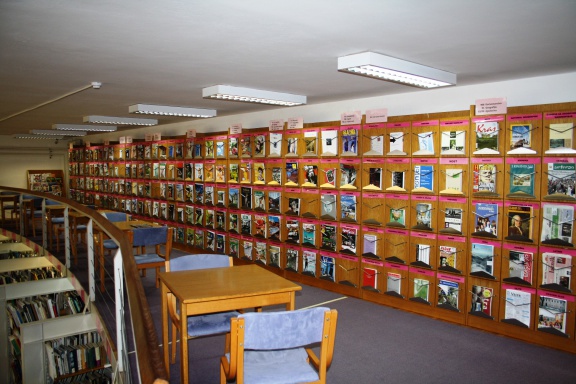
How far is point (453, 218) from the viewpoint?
4.82 m

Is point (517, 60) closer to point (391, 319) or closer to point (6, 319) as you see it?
point (391, 319)

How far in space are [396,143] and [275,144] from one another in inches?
82.8

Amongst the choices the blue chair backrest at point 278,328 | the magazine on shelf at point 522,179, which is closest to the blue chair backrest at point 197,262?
the blue chair backrest at point 278,328

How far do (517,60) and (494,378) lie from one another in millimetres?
2719

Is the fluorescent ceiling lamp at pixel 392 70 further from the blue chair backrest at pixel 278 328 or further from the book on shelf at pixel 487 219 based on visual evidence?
the blue chair backrest at pixel 278 328

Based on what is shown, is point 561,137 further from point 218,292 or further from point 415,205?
point 218,292

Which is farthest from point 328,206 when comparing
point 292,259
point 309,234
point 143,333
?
point 143,333

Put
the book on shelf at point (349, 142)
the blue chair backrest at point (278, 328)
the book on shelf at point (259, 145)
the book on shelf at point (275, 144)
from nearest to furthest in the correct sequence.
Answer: the blue chair backrest at point (278, 328) → the book on shelf at point (349, 142) → the book on shelf at point (275, 144) → the book on shelf at point (259, 145)

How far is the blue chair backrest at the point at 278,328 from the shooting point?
7.67 feet

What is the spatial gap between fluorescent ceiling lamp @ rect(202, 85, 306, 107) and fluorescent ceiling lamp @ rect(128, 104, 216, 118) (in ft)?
6.13

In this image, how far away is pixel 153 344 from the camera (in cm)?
117

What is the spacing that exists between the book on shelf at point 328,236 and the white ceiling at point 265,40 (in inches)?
75.0

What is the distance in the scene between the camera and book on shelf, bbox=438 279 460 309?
189 inches

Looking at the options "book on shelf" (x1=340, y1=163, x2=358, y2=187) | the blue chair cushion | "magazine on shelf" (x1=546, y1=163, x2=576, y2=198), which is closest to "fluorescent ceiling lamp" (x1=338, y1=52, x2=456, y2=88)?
"magazine on shelf" (x1=546, y1=163, x2=576, y2=198)
